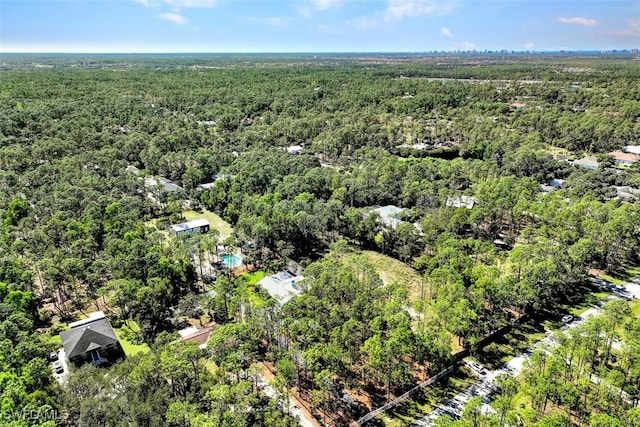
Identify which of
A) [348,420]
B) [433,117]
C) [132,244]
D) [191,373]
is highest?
[433,117]

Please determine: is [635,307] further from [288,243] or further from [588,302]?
[288,243]

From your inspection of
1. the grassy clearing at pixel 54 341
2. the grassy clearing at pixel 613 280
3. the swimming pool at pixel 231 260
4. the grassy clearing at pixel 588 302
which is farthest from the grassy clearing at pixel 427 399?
the grassy clearing at pixel 54 341

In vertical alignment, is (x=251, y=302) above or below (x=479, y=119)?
below

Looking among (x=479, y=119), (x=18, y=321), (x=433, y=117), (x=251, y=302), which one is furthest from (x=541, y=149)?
(x=18, y=321)

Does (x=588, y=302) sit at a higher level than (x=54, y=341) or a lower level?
higher

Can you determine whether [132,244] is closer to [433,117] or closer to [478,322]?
[478,322]

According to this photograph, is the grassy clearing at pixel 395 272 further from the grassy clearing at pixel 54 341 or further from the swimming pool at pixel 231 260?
the grassy clearing at pixel 54 341

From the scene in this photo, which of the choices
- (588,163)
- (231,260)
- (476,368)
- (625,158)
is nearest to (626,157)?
(625,158)
